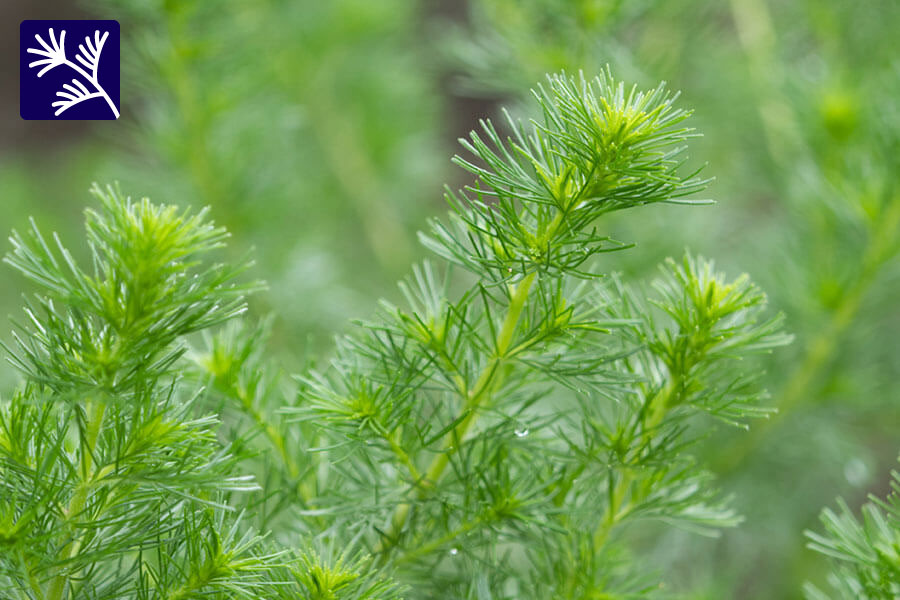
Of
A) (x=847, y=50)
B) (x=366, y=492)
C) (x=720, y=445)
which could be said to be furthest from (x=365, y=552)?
(x=847, y=50)

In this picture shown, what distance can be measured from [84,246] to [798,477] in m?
0.52

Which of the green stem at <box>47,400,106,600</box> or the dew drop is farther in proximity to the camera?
the dew drop

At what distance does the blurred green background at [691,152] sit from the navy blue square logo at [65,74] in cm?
5

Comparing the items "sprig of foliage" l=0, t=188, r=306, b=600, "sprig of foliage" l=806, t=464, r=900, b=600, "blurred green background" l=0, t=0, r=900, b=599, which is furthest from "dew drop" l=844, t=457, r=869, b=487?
"sprig of foliage" l=0, t=188, r=306, b=600

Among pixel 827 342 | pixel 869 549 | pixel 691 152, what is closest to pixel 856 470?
pixel 827 342

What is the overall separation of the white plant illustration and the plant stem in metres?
0.24

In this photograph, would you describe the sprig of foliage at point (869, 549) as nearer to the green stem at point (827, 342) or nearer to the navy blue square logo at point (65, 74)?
the green stem at point (827, 342)

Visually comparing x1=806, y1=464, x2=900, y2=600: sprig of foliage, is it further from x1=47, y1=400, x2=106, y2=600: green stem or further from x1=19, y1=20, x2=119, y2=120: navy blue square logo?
x1=19, y1=20, x2=119, y2=120: navy blue square logo

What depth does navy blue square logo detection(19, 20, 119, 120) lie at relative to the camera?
1.38 feet

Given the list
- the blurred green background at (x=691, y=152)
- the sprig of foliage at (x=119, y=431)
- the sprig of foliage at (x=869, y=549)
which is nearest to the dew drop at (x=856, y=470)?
the blurred green background at (x=691, y=152)

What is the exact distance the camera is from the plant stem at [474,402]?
26cm

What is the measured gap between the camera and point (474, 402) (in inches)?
10.5

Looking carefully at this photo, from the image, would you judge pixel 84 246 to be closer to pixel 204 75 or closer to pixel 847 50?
pixel 204 75

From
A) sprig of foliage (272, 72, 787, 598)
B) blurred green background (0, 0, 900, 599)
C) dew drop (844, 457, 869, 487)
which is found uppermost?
blurred green background (0, 0, 900, 599)
